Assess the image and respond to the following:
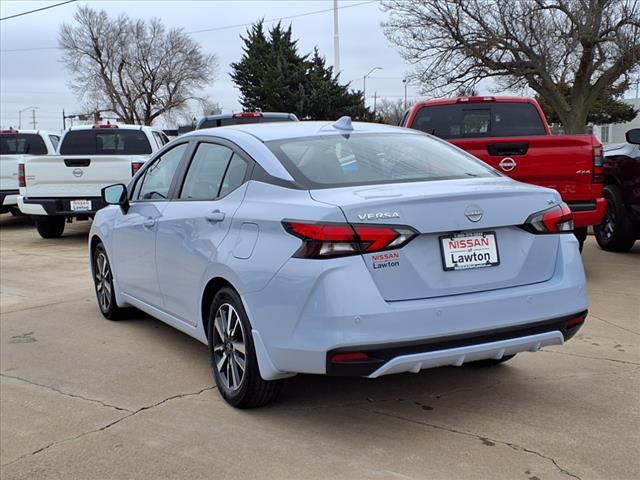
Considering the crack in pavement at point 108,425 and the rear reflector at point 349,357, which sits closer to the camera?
the rear reflector at point 349,357

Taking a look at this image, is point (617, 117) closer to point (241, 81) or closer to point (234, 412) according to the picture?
point (241, 81)

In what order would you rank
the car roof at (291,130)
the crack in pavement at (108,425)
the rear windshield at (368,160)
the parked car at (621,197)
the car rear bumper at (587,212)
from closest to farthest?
the crack in pavement at (108,425) < the rear windshield at (368,160) < the car roof at (291,130) < the car rear bumper at (587,212) < the parked car at (621,197)

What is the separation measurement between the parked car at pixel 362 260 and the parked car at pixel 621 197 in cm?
478

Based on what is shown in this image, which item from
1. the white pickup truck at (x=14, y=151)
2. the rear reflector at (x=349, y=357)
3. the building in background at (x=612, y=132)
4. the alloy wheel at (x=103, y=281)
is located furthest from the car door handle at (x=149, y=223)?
the building in background at (x=612, y=132)

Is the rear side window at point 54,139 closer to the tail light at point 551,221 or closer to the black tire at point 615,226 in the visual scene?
the black tire at point 615,226

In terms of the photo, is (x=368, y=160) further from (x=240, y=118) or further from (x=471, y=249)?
(x=240, y=118)

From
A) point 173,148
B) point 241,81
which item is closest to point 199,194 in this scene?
point 173,148

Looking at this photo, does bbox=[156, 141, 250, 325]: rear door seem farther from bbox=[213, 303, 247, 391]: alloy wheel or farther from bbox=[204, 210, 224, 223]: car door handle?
bbox=[213, 303, 247, 391]: alloy wheel

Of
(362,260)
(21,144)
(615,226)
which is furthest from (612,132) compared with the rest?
(362,260)

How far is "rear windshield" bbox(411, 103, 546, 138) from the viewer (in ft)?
28.5

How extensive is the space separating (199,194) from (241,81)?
141 ft

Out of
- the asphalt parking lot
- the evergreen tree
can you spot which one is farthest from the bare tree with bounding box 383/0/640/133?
the asphalt parking lot

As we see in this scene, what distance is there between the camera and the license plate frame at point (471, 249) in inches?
134

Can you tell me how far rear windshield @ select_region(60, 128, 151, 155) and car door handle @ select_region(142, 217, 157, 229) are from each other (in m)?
7.61
